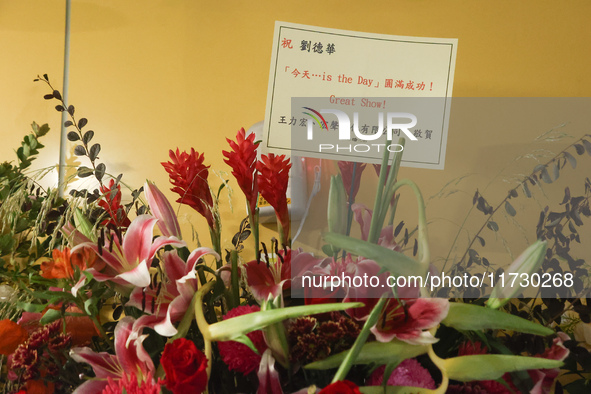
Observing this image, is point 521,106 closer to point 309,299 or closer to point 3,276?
point 309,299

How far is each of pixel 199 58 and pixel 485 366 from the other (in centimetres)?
84

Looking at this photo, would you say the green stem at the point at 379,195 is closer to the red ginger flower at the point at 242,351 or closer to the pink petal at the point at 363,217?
the pink petal at the point at 363,217

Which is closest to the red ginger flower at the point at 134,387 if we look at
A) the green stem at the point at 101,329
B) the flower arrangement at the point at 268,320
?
the flower arrangement at the point at 268,320

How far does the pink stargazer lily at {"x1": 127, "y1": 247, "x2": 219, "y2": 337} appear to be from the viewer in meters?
0.50

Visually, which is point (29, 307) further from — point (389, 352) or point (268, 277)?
point (389, 352)

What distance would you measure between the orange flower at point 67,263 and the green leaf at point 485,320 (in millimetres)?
350

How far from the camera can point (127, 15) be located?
43.1 inches

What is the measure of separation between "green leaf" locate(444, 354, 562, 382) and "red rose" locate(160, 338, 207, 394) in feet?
0.67

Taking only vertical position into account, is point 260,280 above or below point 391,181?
below

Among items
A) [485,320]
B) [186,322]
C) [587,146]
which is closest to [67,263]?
[186,322]

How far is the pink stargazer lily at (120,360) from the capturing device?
0.50m

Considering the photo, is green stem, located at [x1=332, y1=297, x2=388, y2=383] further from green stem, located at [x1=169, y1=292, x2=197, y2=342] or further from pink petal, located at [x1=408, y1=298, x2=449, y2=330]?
green stem, located at [x1=169, y1=292, x2=197, y2=342]

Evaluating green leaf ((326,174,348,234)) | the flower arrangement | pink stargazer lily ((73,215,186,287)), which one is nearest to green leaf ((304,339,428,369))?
the flower arrangement

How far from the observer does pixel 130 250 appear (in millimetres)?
546
